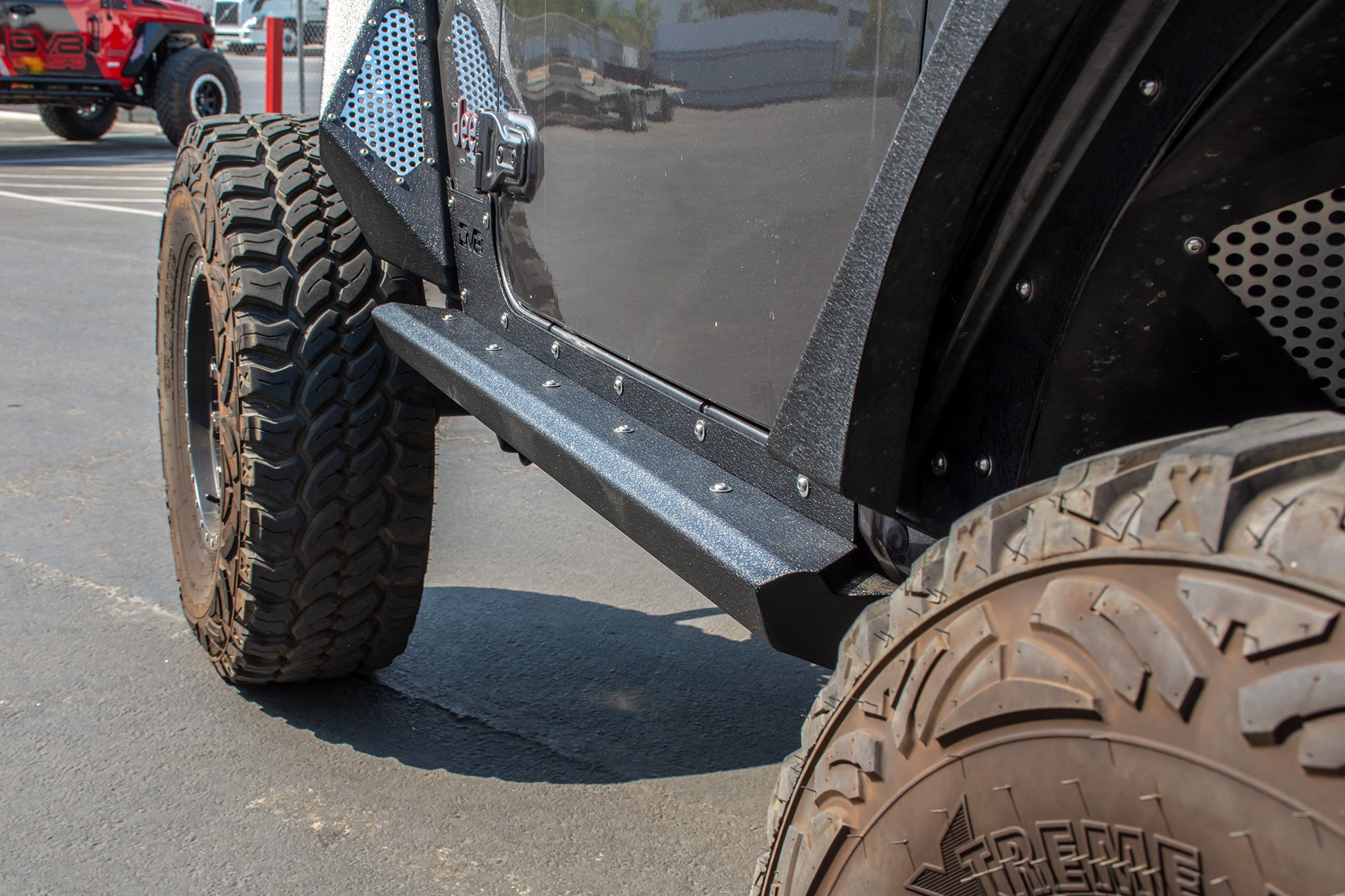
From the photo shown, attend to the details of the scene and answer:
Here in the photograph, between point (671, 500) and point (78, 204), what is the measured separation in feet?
33.7

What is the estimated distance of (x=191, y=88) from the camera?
1439 cm

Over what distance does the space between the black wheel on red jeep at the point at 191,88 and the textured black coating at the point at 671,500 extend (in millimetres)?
13390

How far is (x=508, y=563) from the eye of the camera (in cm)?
371

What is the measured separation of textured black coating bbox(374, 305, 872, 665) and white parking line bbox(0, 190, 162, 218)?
8707 mm

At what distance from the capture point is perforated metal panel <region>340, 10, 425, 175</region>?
238 cm

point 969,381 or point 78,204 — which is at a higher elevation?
point 969,381

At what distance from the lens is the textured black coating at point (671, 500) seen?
1.42 metres

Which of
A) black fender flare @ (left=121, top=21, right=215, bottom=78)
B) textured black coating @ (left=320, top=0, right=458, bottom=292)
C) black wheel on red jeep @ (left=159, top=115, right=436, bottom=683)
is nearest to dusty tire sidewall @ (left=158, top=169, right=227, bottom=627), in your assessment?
black wheel on red jeep @ (left=159, top=115, right=436, bottom=683)

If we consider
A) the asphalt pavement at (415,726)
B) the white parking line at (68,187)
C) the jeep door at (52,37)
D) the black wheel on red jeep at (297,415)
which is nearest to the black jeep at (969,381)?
the black wheel on red jeep at (297,415)

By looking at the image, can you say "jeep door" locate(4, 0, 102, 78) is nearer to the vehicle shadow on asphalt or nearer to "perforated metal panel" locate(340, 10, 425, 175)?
the vehicle shadow on asphalt

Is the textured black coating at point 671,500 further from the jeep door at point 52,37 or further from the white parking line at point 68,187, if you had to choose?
the jeep door at point 52,37

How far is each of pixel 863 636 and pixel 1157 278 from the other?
398 mm

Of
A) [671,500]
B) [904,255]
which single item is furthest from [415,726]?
[904,255]

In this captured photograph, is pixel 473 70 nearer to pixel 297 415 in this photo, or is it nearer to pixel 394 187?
pixel 394 187
